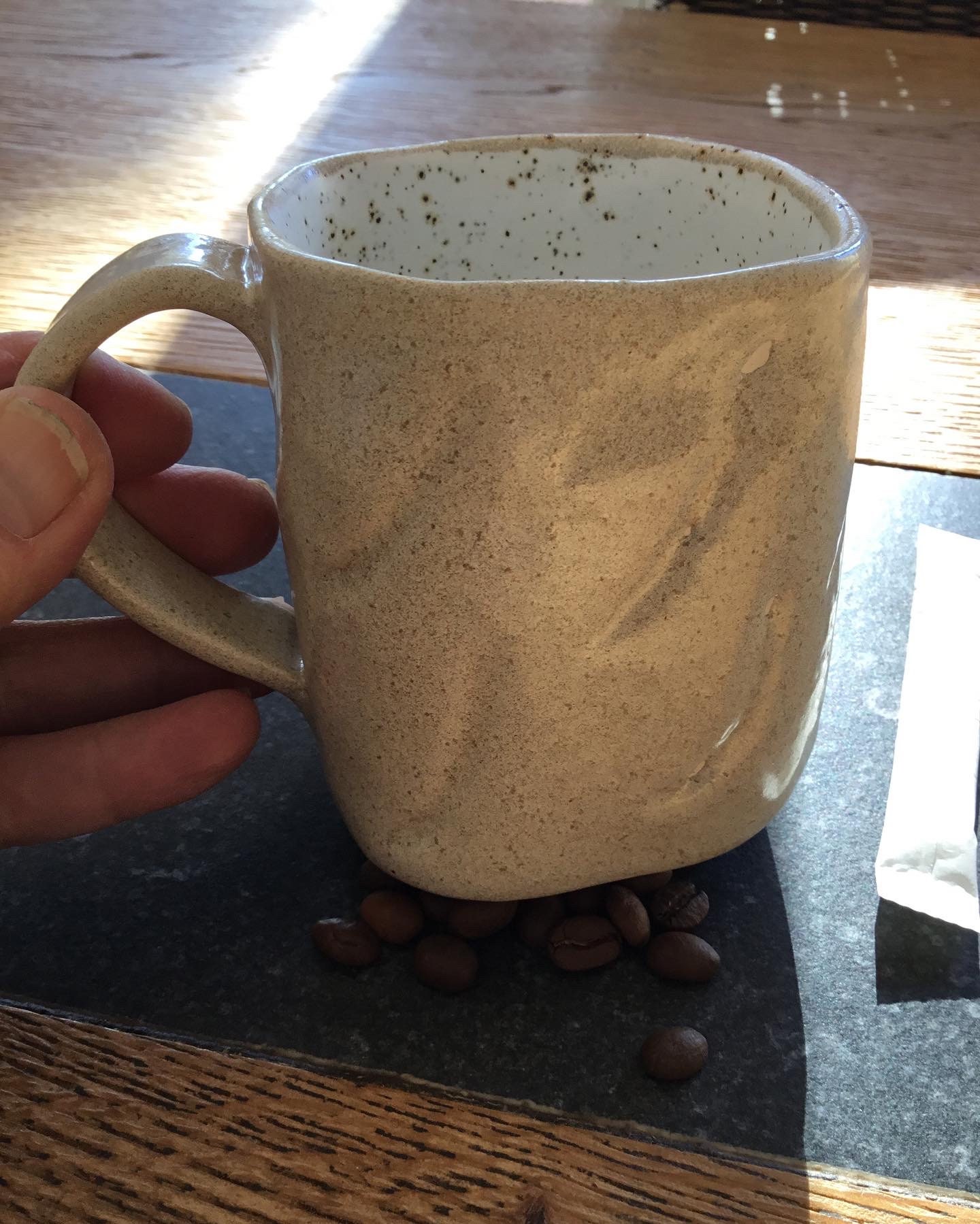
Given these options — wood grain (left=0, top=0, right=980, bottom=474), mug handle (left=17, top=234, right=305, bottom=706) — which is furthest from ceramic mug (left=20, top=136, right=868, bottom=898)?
wood grain (left=0, top=0, right=980, bottom=474)

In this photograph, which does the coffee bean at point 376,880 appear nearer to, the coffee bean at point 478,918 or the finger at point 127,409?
the coffee bean at point 478,918

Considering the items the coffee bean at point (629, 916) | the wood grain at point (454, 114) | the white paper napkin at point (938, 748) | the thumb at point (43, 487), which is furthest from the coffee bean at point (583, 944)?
the wood grain at point (454, 114)

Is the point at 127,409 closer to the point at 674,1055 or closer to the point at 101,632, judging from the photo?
the point at 101,632

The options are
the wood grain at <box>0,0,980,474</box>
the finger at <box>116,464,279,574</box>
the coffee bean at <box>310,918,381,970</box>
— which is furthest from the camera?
the wood grain at <box>0,0,980,474</box>

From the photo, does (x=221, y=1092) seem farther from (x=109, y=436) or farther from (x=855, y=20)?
(x=855, y=20)

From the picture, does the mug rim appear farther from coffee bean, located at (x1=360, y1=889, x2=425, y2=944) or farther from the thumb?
coffee bean, located at (x1=360, y1=889, x2=425, y2=944)

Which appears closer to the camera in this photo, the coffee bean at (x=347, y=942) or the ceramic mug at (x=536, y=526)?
the ceramic mug at (x=536, y=526)
